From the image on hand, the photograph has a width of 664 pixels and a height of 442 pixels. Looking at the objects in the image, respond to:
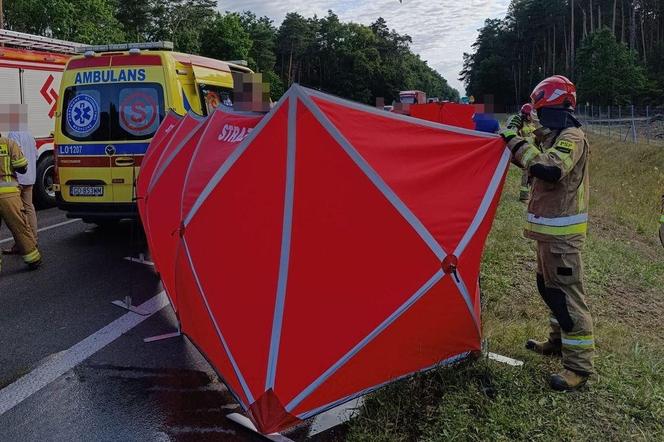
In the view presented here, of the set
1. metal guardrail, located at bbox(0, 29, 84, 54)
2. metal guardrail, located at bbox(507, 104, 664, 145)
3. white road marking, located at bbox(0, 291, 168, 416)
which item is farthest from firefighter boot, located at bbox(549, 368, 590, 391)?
metal guardrail, located at bbox(507, 104, 664, 145)

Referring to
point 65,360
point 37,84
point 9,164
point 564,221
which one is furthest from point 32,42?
point 564,221

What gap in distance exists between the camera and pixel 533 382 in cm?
357

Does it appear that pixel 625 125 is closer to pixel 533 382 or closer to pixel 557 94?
pixel 557 94

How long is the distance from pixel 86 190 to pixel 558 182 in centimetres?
611

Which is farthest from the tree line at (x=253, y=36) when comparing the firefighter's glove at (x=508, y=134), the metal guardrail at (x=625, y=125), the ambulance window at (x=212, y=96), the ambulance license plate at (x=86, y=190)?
the metal guardrail at (x=625, y=125)

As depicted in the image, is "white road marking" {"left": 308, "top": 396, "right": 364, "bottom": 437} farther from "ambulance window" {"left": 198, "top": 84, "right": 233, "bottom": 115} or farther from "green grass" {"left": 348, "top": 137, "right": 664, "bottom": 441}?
"ambulance window" {"left": 198, "top": 84, "right": 233, "bottom": 115}

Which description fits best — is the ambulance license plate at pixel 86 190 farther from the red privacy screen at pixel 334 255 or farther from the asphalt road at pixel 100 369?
the red privacy screen at pixel 334 255

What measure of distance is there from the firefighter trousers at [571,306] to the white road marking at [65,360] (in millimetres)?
3522

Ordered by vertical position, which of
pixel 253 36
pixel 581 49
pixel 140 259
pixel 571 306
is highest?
pixel 253 36

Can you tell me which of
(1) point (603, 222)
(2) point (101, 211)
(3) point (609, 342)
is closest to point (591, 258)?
(3) point (609, 342)

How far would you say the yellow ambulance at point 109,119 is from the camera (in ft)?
23.7

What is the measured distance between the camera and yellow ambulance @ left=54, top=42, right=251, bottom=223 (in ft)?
23.7

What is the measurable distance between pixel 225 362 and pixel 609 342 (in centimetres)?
294

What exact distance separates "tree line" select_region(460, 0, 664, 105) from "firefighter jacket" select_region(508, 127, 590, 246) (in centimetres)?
3011
